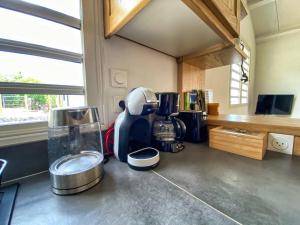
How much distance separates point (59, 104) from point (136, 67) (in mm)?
481

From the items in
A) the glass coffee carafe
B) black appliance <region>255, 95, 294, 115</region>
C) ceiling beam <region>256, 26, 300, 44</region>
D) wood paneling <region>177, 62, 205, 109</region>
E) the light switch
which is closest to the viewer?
the glass coffee carafe

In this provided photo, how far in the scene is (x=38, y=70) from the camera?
584 mm

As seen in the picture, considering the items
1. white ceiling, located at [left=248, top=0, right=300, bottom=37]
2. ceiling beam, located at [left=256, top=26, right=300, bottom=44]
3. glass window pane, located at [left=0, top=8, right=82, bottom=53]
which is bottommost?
glass window pane, located at [left=0, top=8, right=82, bottom=53]

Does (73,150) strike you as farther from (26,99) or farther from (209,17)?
(209,17)

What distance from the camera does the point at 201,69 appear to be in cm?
144

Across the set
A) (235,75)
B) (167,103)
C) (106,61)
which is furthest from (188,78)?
(235,75)

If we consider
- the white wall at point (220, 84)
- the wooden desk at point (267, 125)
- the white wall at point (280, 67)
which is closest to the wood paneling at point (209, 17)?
the wooden desk at point (267, 125)

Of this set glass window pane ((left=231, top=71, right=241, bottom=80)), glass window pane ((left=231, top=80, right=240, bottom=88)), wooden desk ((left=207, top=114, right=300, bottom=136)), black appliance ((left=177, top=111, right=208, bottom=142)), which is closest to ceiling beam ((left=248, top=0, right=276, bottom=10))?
glass window pane ((left=231, top=71, right=241, bottom=80))

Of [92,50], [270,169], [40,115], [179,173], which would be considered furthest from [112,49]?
[270,169]

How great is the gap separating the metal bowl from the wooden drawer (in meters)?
0.63

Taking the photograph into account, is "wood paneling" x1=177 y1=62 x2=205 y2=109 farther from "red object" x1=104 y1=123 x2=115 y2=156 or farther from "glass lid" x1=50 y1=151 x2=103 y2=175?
"glass lid" x1=50 y1=151 x2=103 y2=175

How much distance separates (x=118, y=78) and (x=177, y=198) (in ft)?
2.11

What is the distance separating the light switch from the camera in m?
0.77

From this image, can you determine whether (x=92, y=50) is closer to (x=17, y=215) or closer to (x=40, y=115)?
(x=40, y=115)
